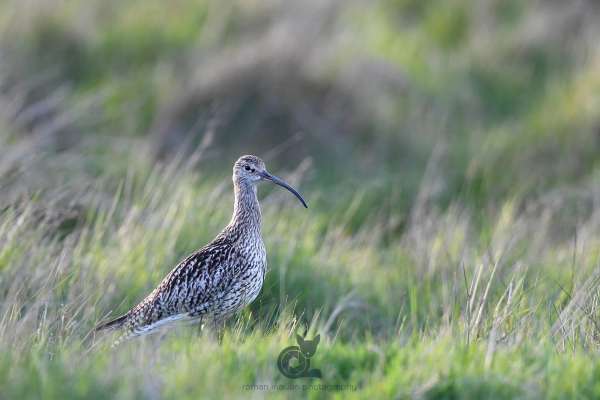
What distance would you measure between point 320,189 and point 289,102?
1.59 meters

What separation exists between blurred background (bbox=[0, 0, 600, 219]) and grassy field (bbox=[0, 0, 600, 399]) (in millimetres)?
34

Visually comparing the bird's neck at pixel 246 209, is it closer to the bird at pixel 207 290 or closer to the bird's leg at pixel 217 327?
the bird at pixel 207 290

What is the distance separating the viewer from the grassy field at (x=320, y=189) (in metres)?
4.80

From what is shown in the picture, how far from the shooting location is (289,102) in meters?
11.2

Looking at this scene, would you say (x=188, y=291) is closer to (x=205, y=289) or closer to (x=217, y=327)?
(x=205, y=289)

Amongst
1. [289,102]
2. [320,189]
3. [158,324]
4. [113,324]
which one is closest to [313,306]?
[158,324]

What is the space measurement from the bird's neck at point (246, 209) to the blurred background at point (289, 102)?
237cm

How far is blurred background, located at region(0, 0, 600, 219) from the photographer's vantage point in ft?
32.6

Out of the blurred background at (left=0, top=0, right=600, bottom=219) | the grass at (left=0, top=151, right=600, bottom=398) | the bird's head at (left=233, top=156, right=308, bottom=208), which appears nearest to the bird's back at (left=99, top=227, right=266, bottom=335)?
the grass at (left=0, top=151, right=600, bottom=398)

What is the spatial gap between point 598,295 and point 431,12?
33.5 ft

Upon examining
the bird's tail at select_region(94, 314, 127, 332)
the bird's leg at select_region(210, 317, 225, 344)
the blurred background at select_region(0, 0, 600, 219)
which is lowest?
the bird's leg at select_region(210, 317, 225, 344)

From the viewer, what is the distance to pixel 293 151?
421 inches

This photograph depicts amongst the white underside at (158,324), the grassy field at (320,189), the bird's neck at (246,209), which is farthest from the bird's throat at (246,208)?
the white underside at (158,324)

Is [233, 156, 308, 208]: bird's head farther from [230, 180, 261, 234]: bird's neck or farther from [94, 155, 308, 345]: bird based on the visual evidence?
[94, 155, 308, 345]: bird
